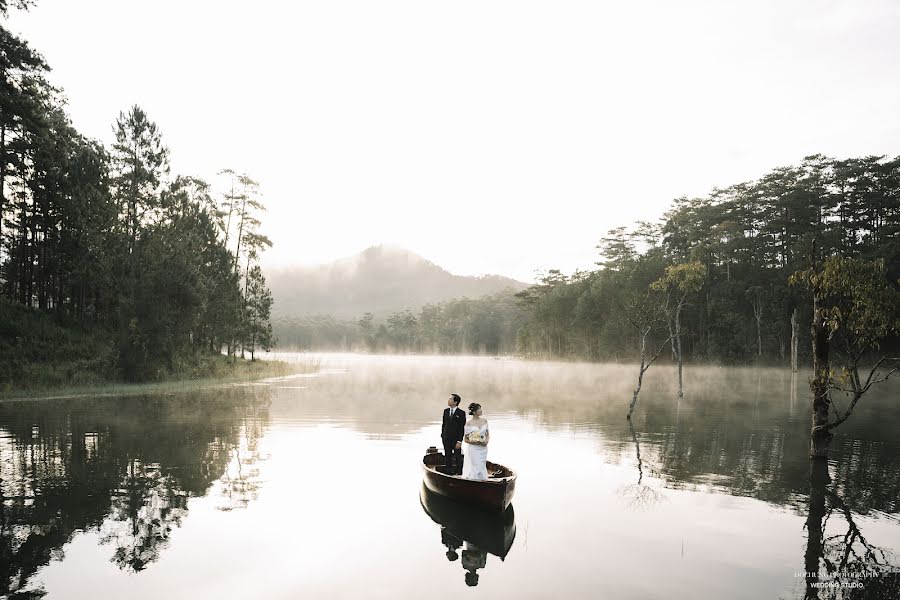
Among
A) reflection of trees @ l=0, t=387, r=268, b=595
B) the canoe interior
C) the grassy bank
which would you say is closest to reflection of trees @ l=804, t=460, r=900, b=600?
the canoe interior

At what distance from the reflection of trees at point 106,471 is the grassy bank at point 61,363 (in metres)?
4.08

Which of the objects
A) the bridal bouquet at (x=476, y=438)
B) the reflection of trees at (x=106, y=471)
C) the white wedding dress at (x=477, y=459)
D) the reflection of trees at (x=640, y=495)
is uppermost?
the bridal bouquet at (x=476, y=438)

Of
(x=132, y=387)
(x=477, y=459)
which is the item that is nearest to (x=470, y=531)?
(x=477, y=459)

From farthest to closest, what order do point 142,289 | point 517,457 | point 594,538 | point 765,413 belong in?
point 142,289
point 765,413
point 517,457
point 594,538

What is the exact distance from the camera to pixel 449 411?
16.8m

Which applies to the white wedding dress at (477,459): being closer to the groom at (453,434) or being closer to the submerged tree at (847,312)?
the groom at (453,434)

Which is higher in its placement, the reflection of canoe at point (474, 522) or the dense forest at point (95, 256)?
the dense forest at point (95, 256)

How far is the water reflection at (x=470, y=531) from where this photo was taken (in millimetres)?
12062

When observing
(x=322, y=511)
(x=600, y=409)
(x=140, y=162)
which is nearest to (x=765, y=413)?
(x=600, y=409)

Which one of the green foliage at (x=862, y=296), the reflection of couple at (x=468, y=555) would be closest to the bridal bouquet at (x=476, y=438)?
the reflection of couple at (x=468, y=555)

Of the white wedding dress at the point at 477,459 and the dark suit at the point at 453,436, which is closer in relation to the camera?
the white wedding dress at the point at 477,459

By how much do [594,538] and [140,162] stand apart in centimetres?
5319

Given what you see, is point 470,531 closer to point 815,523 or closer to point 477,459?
point 477,459

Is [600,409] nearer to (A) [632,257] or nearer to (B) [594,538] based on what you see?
(B) [594,538]
